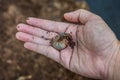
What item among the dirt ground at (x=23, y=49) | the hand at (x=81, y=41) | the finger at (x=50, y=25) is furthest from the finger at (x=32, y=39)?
the dirt ground at (x=23, y=49)

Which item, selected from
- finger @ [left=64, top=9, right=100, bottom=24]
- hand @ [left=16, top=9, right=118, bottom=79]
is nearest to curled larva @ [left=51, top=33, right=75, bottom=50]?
hand @ [left=16, top=9, right=118, bottom=79]

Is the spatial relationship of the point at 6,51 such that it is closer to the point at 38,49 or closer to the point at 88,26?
the point at 38,49

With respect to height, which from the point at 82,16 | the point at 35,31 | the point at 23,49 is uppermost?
the point at 82,16

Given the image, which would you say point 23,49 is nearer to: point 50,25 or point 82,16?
point 50,25

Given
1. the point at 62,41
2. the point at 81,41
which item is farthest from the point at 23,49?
the point at 81,41

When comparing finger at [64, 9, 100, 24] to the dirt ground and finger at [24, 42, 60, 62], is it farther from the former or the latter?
the dirt ground

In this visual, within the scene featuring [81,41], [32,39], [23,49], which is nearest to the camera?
[81,41]
